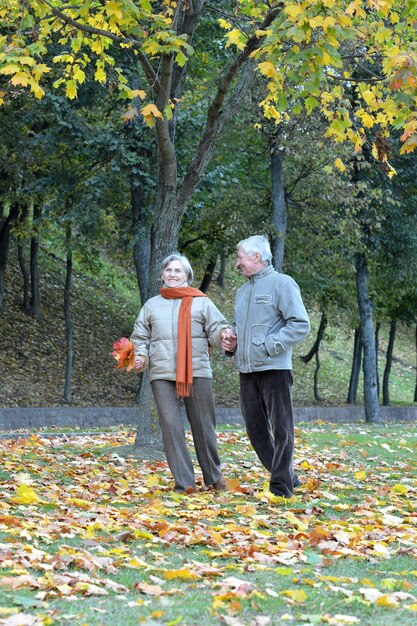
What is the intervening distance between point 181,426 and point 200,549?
270 centimetres

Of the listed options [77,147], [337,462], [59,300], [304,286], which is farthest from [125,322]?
[337,462]

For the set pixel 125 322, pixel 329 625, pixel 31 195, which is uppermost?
pixel 31 195

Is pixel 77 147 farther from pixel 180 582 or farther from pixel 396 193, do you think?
pixel 180 582

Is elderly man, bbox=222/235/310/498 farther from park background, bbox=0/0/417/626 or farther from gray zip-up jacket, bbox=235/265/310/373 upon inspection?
park background, bbox=0/0/417/626

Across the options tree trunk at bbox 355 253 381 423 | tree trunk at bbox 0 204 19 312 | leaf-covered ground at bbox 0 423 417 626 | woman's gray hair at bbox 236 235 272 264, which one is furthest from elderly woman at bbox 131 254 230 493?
tree trunk at bbox 0 204 19 312

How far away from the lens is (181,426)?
9.02 metres

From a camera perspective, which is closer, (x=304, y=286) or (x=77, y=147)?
(x=77, y=147)

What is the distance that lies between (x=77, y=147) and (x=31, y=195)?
2.74 metres

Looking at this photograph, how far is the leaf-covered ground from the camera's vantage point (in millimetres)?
4746

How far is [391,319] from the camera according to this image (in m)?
38.1

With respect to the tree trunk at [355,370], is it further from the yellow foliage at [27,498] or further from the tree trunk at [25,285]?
the yellow foliage at [27,498]

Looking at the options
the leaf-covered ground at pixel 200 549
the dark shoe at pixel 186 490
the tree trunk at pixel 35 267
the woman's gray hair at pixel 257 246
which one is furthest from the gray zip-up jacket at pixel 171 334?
the tree trunk at pixel 35 267

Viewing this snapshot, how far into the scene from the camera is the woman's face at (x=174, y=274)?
8.84 metres

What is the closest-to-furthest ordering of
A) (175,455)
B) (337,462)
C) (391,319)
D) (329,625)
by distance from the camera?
(329,625) → (175,455) → (337,462) → (391,319)
